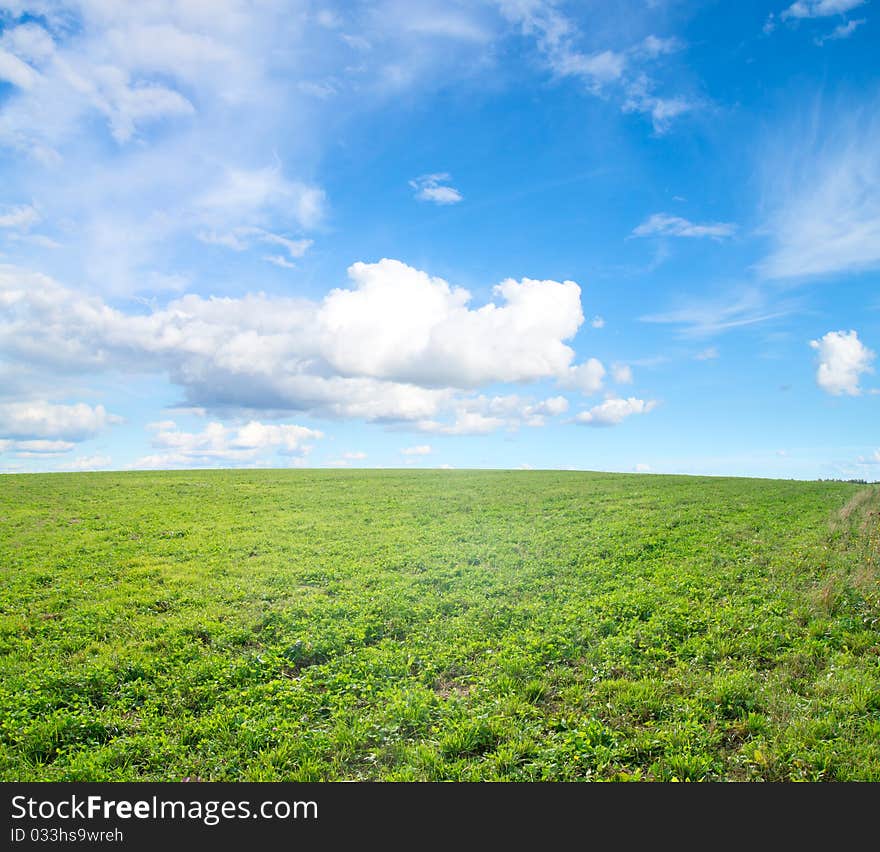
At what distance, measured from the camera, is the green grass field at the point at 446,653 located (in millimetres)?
8625

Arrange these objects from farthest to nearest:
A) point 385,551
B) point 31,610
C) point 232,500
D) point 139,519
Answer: point 232,500 < point 139,519 < point 385,551 < point 31,610

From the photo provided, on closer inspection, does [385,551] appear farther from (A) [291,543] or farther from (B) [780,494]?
(B) [780,494]

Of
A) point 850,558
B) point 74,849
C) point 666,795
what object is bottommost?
point 74,849

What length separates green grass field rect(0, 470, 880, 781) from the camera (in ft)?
28.3

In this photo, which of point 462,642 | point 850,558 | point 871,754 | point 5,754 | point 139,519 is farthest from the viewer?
point 139,519

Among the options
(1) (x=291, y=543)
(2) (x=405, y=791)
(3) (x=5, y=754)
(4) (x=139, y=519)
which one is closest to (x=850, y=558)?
(2) (x=405, y=791)

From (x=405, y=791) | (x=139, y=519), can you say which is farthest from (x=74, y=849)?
(x=139, y=519)

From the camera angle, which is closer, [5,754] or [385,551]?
[5,754]

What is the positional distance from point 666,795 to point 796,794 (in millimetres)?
1763

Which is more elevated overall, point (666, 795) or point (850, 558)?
point (850, 558)

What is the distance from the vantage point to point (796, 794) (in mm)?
7570

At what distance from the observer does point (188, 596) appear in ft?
54.7

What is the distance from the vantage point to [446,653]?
41.0 feet

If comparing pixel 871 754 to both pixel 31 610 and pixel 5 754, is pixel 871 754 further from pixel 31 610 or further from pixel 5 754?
pixel 31 610
